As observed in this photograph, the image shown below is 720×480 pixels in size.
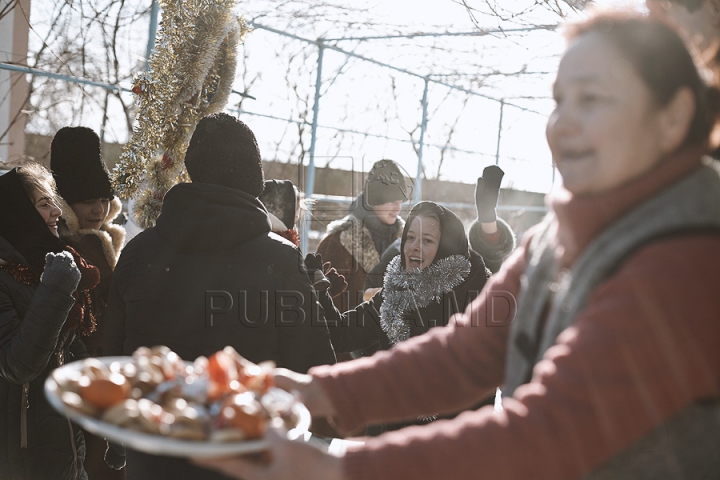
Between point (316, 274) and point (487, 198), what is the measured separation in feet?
6.29

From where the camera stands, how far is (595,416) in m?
0.86

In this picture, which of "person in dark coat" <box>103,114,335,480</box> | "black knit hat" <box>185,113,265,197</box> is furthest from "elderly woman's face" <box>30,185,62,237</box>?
"black knit hat" <box>185,113,265,197</box>

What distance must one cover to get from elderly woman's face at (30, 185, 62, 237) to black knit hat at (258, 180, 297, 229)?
1.14 m

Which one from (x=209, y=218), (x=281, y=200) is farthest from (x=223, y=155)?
(x=281, y=200)

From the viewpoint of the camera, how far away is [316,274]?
3.03 meters

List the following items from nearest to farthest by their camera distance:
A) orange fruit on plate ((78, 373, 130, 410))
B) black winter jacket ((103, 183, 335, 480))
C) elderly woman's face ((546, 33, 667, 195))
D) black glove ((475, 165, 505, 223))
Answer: elderly woman's face ((546, 33, 667, 195)) < orange fruit on plate ((78, 373, 130, 410)) < black winter jacket ((103, 183, 335, 480)) < black glove ((475, 165, 505, 223))

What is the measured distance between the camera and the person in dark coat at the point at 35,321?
2346mm

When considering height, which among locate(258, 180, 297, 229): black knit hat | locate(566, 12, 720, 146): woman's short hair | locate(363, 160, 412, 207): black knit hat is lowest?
locate(258, 180, 297, 229): black knit hat

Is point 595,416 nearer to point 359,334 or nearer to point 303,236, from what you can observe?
point 359,334

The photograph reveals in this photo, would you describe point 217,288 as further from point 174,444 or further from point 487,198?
point 487,198

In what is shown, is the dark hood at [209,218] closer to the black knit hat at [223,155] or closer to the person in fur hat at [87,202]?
the black knit hat at [223,155]

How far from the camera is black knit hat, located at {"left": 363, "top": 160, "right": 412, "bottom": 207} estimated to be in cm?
496

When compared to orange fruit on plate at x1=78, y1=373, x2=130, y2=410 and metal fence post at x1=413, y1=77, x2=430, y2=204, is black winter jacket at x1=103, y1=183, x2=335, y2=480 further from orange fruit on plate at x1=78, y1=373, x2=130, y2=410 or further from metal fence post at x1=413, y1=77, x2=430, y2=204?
metal fence post at x1=413, y1=77, x2=430, y2=204

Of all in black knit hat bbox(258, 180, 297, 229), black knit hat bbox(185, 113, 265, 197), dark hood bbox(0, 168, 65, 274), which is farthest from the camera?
black knit hat bbox(258, 180, 297, 229)
